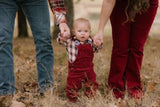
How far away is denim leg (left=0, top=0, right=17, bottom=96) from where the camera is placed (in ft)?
8.17

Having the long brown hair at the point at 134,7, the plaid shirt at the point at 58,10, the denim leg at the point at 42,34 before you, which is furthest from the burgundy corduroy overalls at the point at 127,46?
the denim leg at the point at 42,34

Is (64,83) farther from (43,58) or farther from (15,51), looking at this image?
(15,51)

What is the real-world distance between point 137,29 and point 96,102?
0.95 metres

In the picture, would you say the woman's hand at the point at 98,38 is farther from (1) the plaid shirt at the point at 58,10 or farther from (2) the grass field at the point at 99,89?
(2) the grass field at the point at 99,89

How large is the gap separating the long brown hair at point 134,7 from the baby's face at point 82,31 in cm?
46

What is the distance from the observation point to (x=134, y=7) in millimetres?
2500

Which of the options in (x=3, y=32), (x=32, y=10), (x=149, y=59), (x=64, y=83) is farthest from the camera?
(x=149, y=59)

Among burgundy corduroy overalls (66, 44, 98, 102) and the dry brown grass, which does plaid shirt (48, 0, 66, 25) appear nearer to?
burgundy corduroy overalls (66, 44, 98, 102)

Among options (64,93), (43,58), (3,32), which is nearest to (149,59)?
(64,93)

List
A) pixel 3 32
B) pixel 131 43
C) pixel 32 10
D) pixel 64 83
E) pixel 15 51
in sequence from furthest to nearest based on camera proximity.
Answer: pixel 15 51, pixel 64 83, pixel 131 43, pixel 32 10, pixel 3 32

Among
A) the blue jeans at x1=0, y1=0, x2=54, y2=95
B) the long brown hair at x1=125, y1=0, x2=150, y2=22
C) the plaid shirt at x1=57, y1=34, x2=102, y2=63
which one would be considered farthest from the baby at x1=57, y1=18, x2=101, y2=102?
the long brown hair at x1=125, y1=0, x2=150, y2=22

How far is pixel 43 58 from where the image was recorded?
111 inches

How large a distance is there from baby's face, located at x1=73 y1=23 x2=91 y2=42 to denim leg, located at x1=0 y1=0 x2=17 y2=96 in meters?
0.70

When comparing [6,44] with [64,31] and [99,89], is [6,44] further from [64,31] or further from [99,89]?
[99,89]
